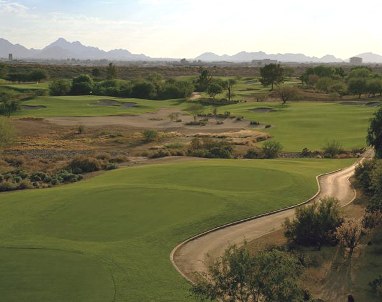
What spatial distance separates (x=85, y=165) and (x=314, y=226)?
33.4 m

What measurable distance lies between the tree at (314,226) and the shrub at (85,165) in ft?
100

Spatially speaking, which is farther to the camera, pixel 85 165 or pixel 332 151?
pixel 332 151

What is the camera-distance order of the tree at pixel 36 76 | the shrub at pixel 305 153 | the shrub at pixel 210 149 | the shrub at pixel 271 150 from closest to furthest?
the shrub at pixel 271 150 < the shrub at pixel 210 149 < the shrub at pixel 305 153 < the tree at pixel 36 76

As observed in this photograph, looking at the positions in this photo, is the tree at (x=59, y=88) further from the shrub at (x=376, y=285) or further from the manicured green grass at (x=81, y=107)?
the shrub at (x=376, y=285)

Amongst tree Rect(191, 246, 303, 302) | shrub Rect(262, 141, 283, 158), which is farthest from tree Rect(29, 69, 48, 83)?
tree Rect(191, 246, 303, 302)

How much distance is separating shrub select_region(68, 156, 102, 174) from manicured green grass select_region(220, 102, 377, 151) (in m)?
29.2

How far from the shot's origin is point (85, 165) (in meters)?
57.3

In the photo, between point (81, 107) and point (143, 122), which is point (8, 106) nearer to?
point (81, 107)

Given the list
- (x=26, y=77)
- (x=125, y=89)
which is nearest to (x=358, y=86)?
(x=125, y=89)

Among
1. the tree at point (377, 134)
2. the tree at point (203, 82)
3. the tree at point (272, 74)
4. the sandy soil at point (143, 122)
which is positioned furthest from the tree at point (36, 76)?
the tree at point (377, 134)

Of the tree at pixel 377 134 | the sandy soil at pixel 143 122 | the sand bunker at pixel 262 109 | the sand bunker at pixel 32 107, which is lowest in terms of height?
the sandy soil at pixel 143 122

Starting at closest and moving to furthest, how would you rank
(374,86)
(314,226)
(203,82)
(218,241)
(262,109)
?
1. (218,241)
2. (314,226)
3. (262,109)
4. (374,86)
5. (203,82)

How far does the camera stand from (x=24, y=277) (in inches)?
956

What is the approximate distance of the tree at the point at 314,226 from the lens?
1227 inches
